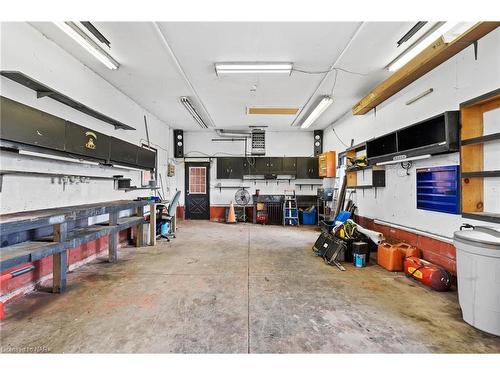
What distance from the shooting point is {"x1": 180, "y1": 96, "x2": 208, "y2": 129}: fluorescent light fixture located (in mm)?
5395

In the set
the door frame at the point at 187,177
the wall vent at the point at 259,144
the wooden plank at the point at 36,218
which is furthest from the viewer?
the door frame at the point at 187,177

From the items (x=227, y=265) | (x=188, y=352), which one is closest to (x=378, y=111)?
(x=227, y=265)

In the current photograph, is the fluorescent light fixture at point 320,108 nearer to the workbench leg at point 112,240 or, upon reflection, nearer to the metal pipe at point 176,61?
the metal pipe at point 176,61

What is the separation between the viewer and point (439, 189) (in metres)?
3.26

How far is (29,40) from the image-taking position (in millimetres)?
2908

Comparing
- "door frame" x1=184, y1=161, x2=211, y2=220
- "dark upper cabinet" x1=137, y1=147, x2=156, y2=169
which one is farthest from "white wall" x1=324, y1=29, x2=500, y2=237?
"door frame" x1=184, y1=161, x2=211, y2=220

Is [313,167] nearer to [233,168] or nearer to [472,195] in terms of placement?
[233,168]

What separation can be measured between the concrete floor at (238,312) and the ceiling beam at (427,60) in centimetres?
300

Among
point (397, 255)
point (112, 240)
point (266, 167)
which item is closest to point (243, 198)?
point (266, 167)

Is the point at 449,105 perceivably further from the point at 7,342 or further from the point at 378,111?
the point at 7,342

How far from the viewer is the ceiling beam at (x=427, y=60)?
254 centimetres

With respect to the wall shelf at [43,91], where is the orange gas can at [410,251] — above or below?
below

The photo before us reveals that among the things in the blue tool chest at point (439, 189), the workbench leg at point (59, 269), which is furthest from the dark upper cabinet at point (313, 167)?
the workbench leg at point (59, 269)

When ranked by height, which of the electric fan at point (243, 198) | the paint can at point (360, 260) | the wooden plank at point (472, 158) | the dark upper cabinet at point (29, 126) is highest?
the dark upper cabinet at point (29, 126)
